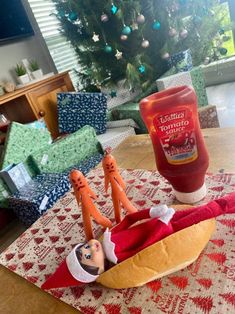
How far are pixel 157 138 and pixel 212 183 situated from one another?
0.19 m

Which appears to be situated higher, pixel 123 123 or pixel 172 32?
pixel 172 32

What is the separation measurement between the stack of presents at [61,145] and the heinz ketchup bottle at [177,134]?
2.31 feet

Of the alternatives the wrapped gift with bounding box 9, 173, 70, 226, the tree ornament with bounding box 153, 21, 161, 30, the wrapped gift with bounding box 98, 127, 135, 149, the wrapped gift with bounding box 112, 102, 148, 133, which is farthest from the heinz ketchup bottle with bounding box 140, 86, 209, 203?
the tree ornament with bounding box 153, 21, 161, 30

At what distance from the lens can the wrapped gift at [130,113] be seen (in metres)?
1.60

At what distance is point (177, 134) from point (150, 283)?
0.84ft

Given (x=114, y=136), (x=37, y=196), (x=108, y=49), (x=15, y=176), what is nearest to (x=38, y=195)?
(x=37, y=196)

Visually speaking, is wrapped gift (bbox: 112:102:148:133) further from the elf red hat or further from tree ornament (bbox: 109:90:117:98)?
the elf red hat

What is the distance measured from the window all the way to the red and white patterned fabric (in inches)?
65.3

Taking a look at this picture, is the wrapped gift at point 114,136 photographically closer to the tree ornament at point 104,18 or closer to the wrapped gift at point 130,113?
the wrapped gift at point 130,113

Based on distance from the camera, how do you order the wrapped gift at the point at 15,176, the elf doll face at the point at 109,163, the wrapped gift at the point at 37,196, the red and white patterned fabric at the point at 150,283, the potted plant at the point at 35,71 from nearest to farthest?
1. the red and white patterned fabric at the point at 150,283
2. the elf doll face at the point at 109,163
3. the wrapped gift at the point at 37,196
4. the wrapped gift at the point at 15,176
5. the potted plant at the point at 35,71

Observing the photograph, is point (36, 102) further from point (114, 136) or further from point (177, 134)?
point (177, 134)

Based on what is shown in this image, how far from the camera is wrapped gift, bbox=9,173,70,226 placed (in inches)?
42.2

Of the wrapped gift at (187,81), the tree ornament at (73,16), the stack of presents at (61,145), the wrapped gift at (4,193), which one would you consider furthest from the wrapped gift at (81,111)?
the wrapped gift at (4,193)

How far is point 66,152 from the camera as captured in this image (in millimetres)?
1312
